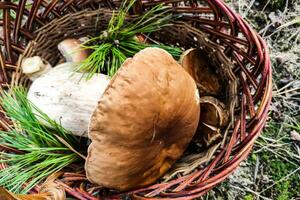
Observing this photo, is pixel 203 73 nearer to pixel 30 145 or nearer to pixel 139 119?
pixel 139 119

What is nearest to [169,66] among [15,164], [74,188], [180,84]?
[180,84]

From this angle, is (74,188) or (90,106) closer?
(74,188)

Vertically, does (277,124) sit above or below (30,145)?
below

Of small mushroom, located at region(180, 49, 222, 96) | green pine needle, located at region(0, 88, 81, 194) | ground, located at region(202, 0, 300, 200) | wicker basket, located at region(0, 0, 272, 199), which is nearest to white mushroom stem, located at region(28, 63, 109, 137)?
green pine needle, located at region(0, 88, 81, 194)

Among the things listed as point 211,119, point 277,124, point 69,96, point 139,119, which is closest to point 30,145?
point 69,96

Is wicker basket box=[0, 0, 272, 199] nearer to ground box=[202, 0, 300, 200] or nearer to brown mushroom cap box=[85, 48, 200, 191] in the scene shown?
brown mushroom cap box=[85, 48, 200, 191]

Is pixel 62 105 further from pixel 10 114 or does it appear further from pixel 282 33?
pixel 282 33

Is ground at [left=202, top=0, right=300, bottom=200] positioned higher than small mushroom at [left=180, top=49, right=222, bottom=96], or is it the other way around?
small mushroom at [left=180, top=49, right=222, bottom=96]
